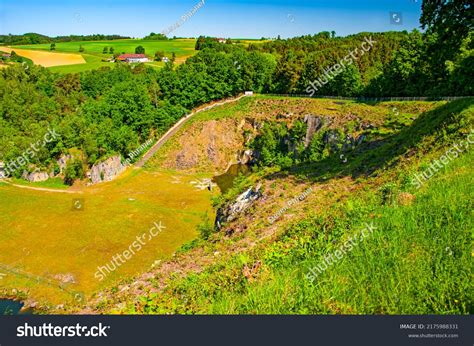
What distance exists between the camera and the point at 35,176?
56812 mm

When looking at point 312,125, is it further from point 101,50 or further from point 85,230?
point 101,50

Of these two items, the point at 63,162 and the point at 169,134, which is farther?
the point at 169,134

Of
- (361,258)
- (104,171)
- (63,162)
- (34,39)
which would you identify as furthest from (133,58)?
(361,258)

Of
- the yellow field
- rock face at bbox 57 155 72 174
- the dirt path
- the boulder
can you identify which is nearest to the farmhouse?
the yellow field

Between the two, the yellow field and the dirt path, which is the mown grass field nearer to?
the yellow field

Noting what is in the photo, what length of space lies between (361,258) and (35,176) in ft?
193

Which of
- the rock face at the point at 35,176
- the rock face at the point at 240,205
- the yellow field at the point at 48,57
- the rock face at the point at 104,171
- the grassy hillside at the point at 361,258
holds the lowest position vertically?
the rock face at the point at 35,176

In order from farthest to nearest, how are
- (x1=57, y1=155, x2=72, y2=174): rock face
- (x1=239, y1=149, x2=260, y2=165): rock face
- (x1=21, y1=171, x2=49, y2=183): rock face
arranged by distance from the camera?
(x1=239, y1=149, x2=260, y2=165): rock face → (x1=57, y1=155, x2=72, y2=174): rock face → (x1=21, y1=171, x2=49, y2=183): rock face

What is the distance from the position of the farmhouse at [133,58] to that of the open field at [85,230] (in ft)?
255

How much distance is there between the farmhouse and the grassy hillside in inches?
4565

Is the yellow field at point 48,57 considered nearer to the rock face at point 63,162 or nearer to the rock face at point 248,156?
the rock face at point 63,162

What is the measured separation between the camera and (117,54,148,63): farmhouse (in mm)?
123650

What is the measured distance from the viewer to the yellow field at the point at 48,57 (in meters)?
115

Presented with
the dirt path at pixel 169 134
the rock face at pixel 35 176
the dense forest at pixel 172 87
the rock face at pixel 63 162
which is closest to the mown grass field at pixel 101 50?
the dense forest at pixel 172 87
